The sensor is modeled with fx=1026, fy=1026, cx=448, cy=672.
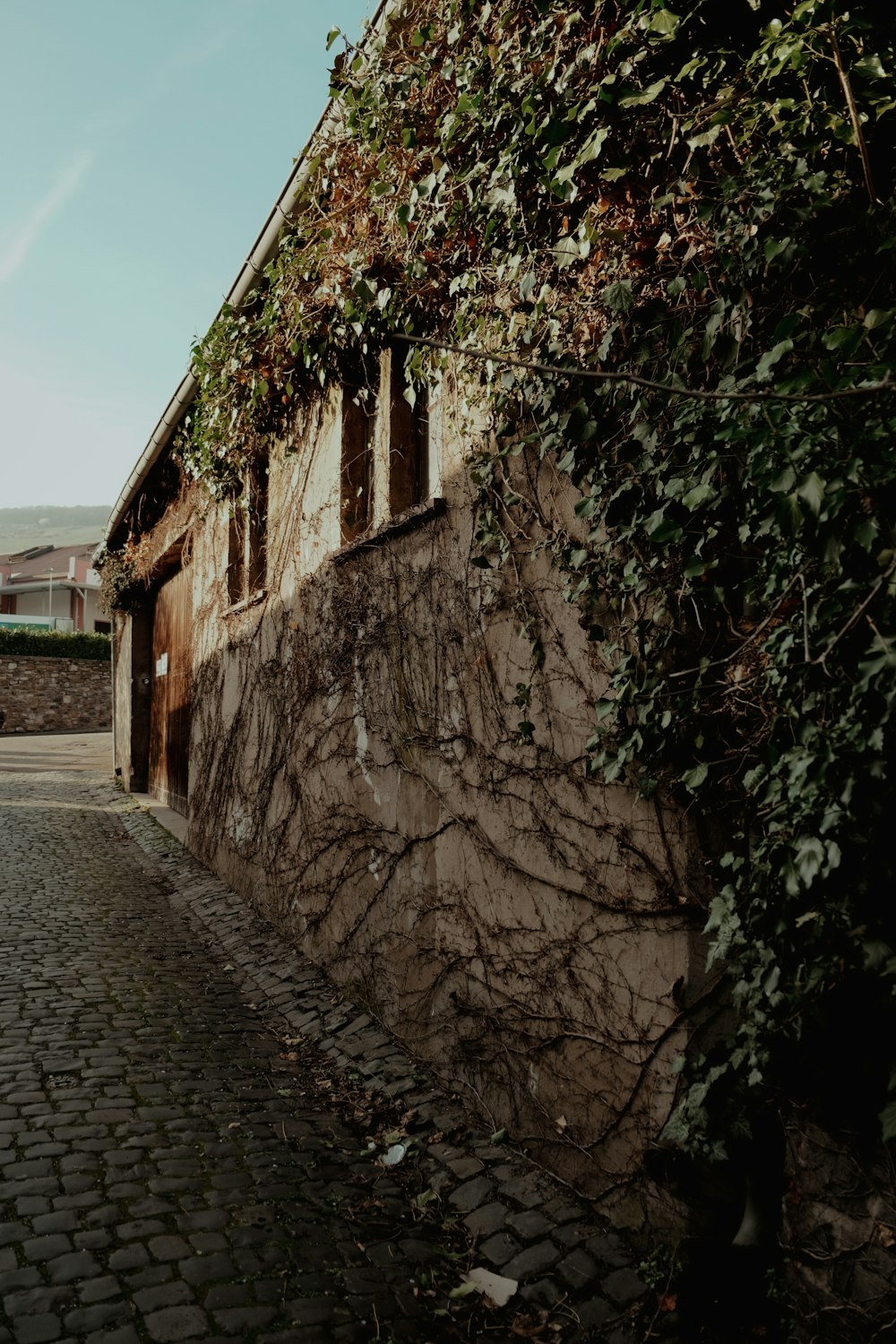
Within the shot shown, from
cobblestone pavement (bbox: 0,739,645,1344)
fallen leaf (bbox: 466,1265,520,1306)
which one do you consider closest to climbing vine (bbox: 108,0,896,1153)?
fallen leaf (bbox: 466,1265,520,1306)

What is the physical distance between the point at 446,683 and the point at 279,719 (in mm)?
2879

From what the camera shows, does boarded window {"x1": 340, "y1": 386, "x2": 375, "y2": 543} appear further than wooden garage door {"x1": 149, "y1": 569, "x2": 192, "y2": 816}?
No

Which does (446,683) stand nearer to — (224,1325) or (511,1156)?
(511,1156)

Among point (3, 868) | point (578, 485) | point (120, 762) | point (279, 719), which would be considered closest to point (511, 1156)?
point (578, 485)

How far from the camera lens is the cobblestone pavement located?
106 inches

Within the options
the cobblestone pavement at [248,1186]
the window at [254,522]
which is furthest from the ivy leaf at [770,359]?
the window at [254,522]

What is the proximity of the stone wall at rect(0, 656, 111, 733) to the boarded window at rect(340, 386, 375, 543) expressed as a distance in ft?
89.1

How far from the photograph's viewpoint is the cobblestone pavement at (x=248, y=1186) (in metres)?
2.71

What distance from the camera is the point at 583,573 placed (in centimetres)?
320

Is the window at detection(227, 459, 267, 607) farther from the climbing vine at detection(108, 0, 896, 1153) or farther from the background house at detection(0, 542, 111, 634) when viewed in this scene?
the background house at detection(0, 542, 111, 634)

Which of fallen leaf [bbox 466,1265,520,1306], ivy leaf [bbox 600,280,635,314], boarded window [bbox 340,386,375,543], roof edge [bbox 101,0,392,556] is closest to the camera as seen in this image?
fallen leaf [bbox 466,1265,520,1306]

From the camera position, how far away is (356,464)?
595 cm

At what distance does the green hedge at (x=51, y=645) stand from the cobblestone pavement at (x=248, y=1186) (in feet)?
89.1

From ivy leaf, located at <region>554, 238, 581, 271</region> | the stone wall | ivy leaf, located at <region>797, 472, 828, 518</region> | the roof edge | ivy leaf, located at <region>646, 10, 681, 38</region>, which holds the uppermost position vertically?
the roof edge
